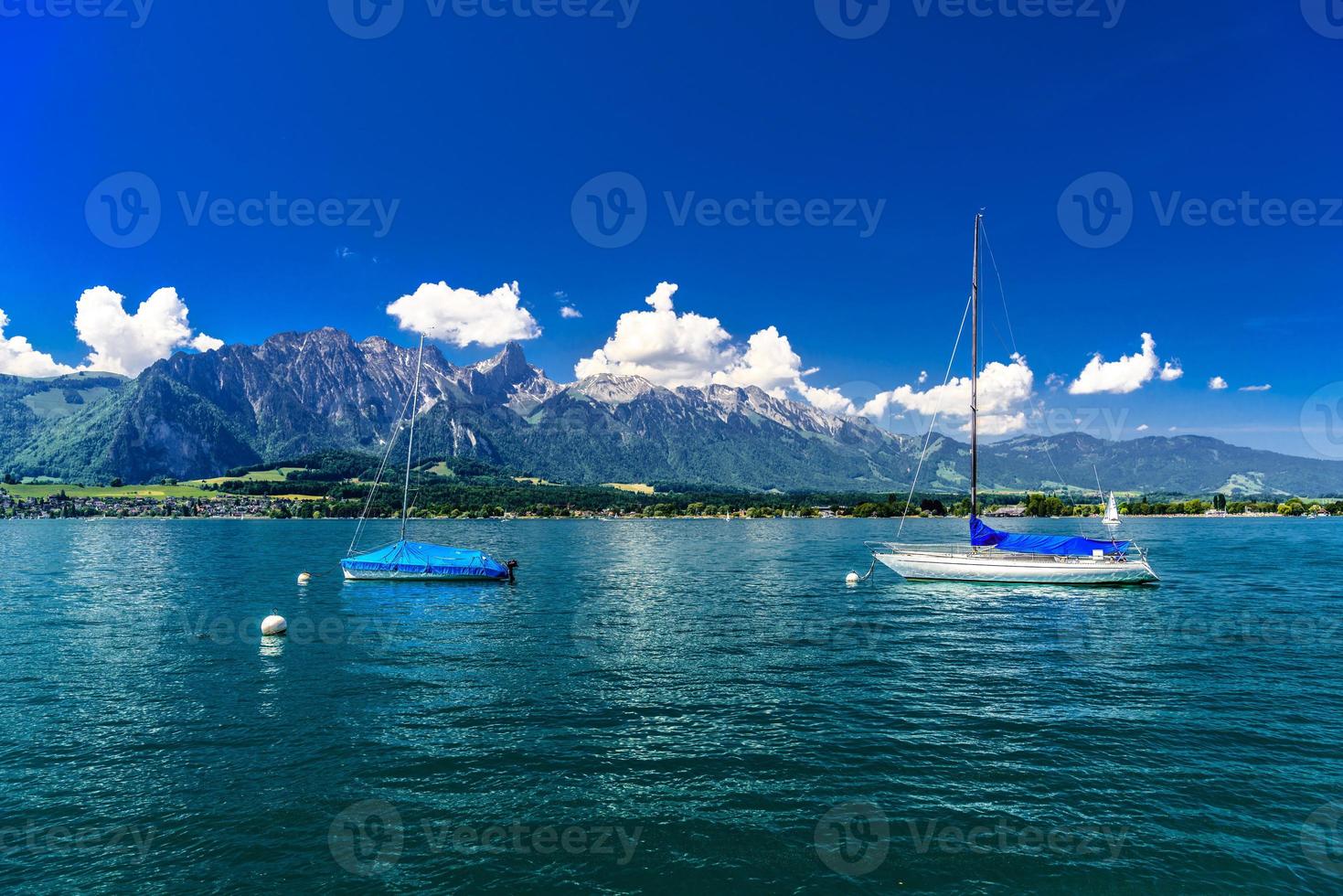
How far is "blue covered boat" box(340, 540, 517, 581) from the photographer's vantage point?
7212 cm

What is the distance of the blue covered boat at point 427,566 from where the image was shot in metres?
72.1

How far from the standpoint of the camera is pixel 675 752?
23.3m

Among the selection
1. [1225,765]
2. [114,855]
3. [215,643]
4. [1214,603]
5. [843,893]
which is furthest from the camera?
[1214,603]

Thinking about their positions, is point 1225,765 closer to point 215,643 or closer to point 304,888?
point 304,888

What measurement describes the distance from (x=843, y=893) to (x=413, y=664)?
28231mm

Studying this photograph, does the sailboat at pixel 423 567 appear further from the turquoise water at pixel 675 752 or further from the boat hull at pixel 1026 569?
the boat hull at pixel 1026 569

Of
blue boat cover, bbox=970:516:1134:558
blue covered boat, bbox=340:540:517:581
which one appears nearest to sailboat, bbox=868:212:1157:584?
blue boat cover, bbox=970:516:1134:558

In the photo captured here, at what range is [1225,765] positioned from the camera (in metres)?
22.3

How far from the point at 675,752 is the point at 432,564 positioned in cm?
5570

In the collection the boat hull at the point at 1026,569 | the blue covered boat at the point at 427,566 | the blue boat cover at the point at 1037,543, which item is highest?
the blue boat cover at the point at 1037,543

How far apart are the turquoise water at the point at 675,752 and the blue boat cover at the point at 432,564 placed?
63.8 ft

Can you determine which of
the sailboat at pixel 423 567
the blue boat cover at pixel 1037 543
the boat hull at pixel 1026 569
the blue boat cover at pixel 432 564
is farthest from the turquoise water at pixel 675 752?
the sailboat at pixel 423 567

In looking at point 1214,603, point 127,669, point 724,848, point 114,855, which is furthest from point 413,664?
point 1214,603

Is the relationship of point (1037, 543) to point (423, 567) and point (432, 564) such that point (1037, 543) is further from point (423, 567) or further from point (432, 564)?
point (423, 567)
